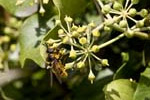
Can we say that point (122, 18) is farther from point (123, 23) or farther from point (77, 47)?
point (77, 47)

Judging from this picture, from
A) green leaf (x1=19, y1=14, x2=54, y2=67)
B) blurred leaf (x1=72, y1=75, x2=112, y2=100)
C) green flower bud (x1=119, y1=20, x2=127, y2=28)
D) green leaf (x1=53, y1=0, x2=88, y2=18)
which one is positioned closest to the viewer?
green flower bud (x1=119, y1=20, x2=127, y2=28)

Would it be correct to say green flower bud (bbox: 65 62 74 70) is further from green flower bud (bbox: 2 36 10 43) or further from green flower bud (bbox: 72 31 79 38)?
green flower bud (bbox: 2 36 10 43)

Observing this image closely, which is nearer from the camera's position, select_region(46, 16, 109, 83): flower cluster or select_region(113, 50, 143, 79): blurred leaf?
select_region(46, 16, 109, 83): flower cluster

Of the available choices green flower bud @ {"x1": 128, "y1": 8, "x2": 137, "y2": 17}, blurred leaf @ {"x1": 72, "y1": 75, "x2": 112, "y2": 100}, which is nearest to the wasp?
green flower bud @ {"x1": 128, "y1": 8, "x2": 137, "y2": 17}

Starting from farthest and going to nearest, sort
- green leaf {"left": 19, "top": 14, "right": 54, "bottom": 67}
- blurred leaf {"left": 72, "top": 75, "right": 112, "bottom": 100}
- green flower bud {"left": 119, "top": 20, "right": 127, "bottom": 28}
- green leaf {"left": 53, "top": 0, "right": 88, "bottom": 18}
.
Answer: blurred leaf {"left": 72, "top": 75, "right": 112, "bottom": 100} → green leaf {"left": 19, "top": 14, "right": 54, "bottom": 67} → green leaf {"left": 53, "top": 0, "right": 88, "bottom": 18} → green flower bud {"left": 119, "top": 20, "right": 127, "bottom": 28}

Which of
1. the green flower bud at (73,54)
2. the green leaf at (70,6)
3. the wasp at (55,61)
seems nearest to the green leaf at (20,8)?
the green leaf at (70,6)

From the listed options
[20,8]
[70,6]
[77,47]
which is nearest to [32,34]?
[20,8]
